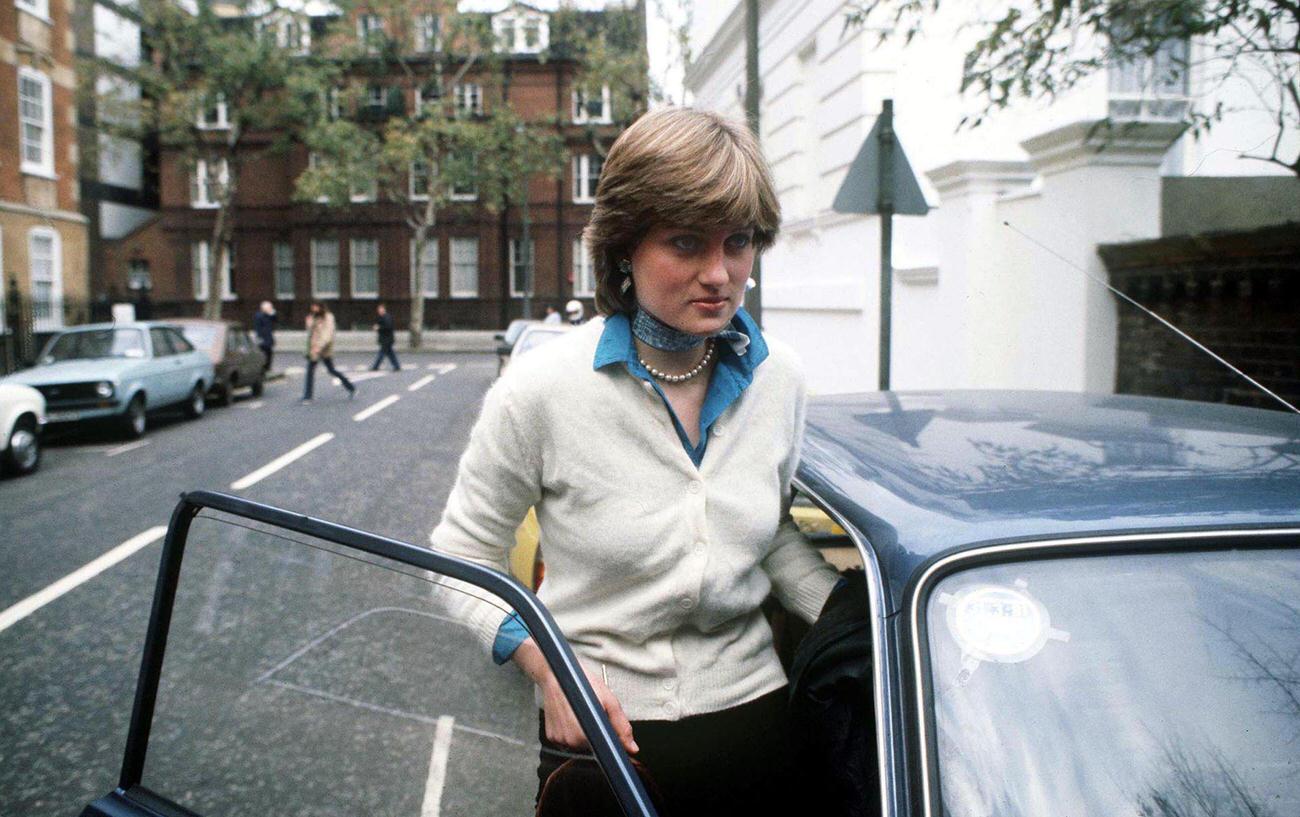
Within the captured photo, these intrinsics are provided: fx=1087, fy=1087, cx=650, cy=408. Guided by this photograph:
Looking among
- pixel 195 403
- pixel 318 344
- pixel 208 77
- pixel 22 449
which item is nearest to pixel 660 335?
pixel 22 449

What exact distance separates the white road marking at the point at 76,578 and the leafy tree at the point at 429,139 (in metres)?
29.0

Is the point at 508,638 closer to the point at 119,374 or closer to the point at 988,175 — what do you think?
the point at 988,175

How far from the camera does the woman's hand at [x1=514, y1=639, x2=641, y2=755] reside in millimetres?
1464

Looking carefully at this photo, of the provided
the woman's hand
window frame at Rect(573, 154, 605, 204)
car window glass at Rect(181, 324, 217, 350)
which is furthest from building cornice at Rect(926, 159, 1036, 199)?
window frame at Rect(573, 154, 605, 204)

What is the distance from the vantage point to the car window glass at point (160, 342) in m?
16.2

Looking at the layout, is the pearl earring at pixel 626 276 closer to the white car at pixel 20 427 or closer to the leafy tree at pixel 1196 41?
the leafy tree at pixel 1196 41

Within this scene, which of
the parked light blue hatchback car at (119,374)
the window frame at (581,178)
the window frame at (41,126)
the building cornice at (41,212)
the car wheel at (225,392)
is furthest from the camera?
the window frame at (581,178)

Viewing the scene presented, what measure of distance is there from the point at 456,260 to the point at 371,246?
3632mm

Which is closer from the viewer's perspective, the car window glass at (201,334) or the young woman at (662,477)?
the young woman at (662,477)

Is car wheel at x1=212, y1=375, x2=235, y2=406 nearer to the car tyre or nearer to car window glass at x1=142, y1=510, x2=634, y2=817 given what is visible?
the car tyre

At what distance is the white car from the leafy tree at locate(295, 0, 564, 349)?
25256 mm

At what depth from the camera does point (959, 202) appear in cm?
966

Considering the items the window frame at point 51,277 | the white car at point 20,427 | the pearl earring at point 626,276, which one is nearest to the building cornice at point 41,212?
the window frame at point 51,277

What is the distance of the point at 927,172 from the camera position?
9.94 m
